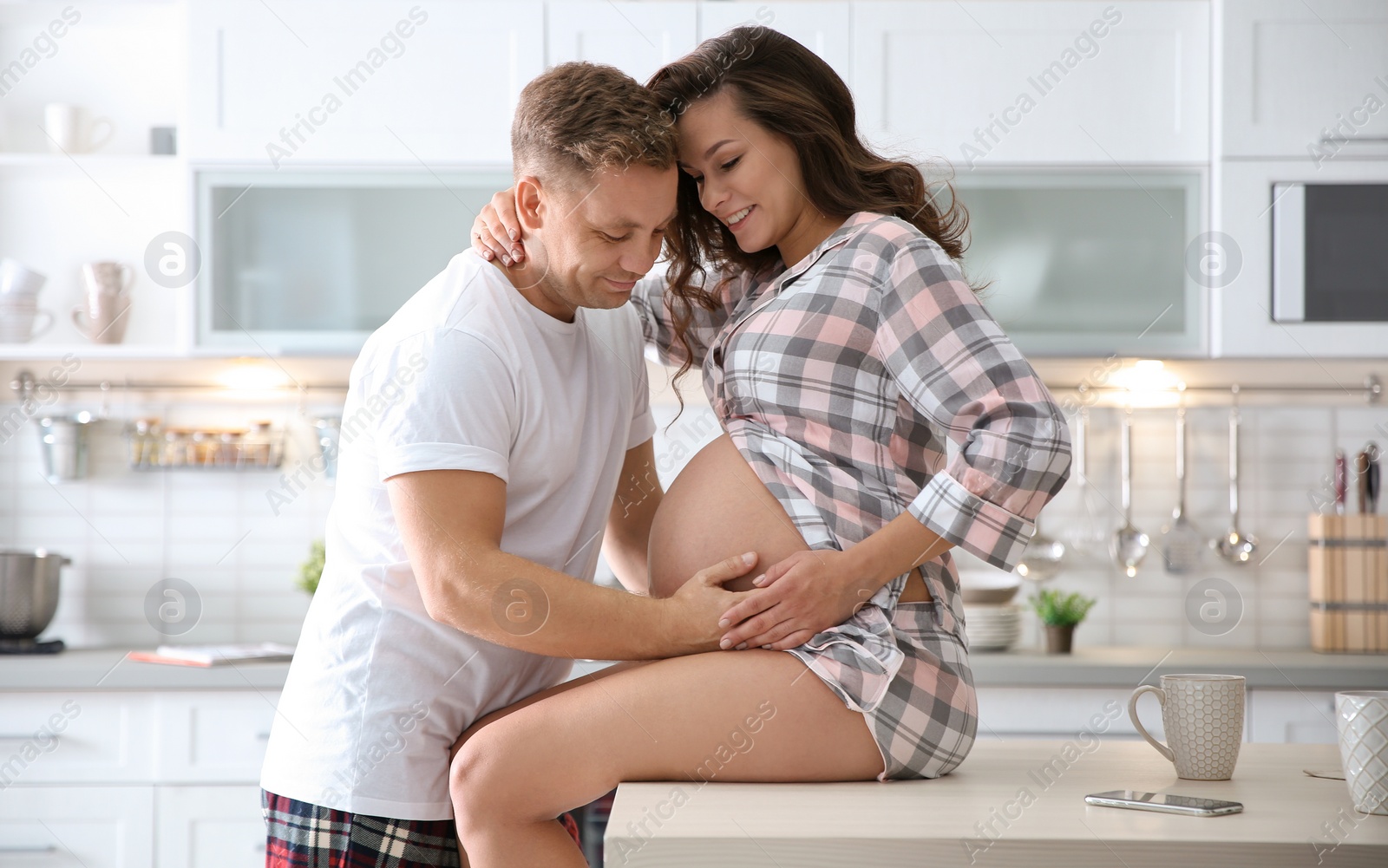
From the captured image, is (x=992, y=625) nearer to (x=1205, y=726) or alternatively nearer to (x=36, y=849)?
(x=1205, y=726)

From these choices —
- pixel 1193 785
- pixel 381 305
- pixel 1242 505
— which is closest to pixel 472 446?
pixel 1193 785

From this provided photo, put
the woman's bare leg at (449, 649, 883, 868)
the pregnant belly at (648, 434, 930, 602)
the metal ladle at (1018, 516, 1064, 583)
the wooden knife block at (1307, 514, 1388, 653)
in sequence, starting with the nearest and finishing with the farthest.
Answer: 1. the woman's bare leg at (449, 649, 883, 868)
2. the pregnant belly at (648, 434, 930, 602)
3. the wooden knife block at (1307, 514, 1388, 653)
4. the metal ladle at (1018, 516, 1064, 583)

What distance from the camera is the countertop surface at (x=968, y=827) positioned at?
29.3 inches

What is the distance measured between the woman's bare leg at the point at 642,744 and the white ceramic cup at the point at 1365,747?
1.18 feet

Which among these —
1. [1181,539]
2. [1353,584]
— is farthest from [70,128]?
[1353,584]

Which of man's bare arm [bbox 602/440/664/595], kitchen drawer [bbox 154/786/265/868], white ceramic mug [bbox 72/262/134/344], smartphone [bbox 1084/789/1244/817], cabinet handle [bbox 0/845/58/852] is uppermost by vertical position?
white ceramic mug [bbox 72/262/134/344]

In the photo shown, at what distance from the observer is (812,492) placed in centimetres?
100

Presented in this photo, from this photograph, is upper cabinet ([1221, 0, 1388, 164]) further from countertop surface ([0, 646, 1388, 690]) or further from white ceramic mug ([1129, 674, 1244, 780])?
white ceramic mug ([1129, 674, 1244, 780])

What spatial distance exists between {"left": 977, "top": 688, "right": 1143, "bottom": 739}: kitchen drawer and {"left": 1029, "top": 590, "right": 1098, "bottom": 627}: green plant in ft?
0.69

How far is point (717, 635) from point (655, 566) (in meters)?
0.15

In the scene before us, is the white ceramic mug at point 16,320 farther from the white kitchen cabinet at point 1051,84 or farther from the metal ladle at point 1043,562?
Answer: the metal ladle at point 1043,562

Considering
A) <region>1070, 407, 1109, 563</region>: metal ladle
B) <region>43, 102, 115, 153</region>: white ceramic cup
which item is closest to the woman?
<region>1070, 407, 1109, 563</region>: metal ladle

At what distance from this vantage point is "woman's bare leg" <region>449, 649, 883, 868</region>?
896 millimetres

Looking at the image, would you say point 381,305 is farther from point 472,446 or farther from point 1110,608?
point 1110,608
